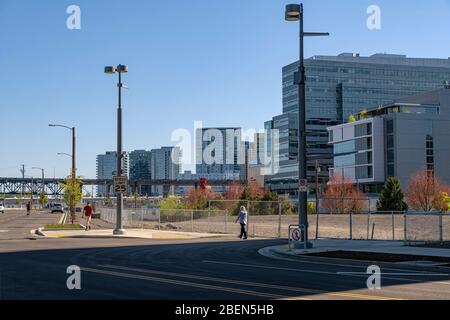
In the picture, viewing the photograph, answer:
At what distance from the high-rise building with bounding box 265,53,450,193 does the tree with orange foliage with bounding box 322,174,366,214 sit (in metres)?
55.6

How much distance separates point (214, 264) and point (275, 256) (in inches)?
152

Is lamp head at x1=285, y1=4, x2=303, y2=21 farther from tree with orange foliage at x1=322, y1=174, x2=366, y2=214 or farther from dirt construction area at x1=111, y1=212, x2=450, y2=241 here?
tree with orange foliage at x1=322, y1=174, x2=366, y2=214

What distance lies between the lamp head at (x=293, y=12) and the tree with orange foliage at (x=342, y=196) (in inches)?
1826

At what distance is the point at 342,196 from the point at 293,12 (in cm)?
6107

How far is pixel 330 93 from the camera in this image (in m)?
183

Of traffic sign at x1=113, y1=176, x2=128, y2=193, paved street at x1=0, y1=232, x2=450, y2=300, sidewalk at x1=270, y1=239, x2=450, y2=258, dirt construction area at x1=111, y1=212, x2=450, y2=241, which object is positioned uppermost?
traffic sign at x1=113, y1=176, x2=128, y2=193

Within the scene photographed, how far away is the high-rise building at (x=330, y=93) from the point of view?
178 m

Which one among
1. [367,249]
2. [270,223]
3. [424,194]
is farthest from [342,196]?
[367,249]

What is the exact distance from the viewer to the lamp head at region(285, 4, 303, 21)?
21875 mm

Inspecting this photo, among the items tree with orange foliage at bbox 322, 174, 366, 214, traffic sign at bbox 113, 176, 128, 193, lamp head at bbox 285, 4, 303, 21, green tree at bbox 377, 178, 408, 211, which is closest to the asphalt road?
lamp head at bbox 285, 4, 303, 21

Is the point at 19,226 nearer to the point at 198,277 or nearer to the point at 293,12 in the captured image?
the point at 293,12
